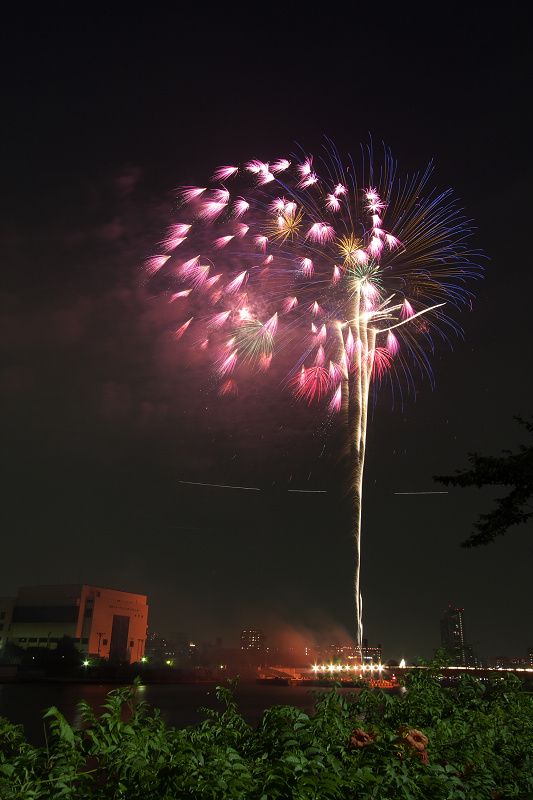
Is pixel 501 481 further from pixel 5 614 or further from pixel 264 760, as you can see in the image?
pixel 5 614

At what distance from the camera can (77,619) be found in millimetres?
105688

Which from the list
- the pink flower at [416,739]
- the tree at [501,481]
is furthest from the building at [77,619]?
the pink flower at [416,739]

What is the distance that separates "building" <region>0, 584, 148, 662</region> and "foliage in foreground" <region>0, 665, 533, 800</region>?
369 ft

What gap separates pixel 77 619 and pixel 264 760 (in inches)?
4482

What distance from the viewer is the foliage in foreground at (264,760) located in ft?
9.56

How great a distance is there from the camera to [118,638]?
113 m

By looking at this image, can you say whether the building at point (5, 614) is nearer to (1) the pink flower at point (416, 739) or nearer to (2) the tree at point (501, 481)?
(2) the tree at point (501, 481)

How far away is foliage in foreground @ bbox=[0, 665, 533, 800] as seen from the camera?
2.91 m

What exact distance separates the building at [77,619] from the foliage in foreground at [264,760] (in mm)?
112373

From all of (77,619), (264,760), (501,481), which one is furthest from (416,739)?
(77,619)

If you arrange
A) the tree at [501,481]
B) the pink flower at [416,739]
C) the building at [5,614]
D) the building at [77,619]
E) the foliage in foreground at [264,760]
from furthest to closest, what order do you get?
1. the building at [5,614]
2. the building at [77,619]
3. the tree at [501,481]
4. the pink flower at [416,739]
5. the foliage in foreground at [264,760]

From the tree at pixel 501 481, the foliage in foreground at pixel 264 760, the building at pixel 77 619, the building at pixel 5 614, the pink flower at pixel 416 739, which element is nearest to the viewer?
the foliage in foreground at pixel 264 760

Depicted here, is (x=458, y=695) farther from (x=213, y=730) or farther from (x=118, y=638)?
(x=118, y=638)

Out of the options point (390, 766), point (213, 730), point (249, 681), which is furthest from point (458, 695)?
point (249, 681)
